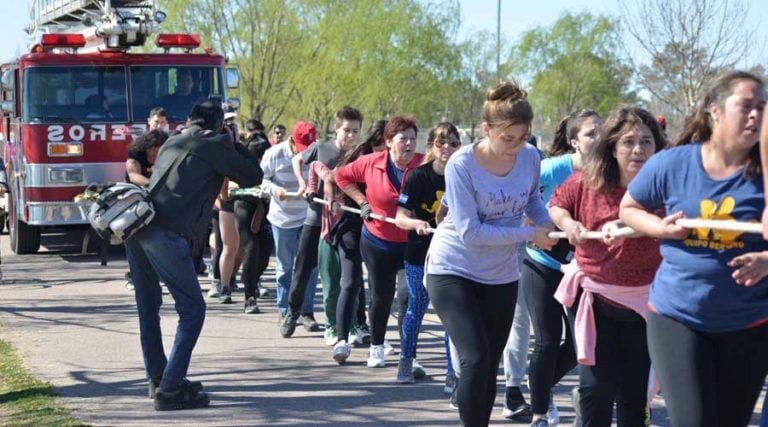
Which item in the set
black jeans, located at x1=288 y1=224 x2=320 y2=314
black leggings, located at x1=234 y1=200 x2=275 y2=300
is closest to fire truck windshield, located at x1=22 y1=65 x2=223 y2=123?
black leggings, located at x1=234 y1=200 x2=275 y2=300

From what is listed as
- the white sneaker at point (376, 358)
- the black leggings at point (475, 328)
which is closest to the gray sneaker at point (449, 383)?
the white sneaker at point (376, 358)

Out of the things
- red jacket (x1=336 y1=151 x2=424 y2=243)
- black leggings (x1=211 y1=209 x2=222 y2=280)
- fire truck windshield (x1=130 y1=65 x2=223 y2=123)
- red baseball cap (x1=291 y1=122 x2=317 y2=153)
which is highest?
fire truck windshield (x1=130 y1=65 x2=223 y2=123)

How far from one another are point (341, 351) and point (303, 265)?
A: 1493mm

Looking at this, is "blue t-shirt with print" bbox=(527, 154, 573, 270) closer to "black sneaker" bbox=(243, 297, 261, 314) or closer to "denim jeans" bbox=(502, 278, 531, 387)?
"denim jeans" bbox=(502, 278, 531, 387)

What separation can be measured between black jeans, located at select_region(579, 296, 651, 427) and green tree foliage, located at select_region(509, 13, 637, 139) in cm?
6978

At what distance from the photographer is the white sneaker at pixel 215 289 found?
43.6 feet

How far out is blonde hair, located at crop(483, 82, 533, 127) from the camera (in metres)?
6.06

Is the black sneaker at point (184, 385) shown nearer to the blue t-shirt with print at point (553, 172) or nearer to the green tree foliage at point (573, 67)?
the blue t-shirt with print at point (553, 172)

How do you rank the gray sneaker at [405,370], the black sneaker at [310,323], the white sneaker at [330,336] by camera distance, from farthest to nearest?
1. the black sneaker at [310,323]
2. the white sneaker at [330,336]
3. the gray sneaker at [405,370]

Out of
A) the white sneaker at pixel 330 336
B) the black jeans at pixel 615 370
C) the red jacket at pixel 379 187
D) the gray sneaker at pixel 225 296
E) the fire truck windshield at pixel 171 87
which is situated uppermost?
the fire truck windshield at pixel 171 87

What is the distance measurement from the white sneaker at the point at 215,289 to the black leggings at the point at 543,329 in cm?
660

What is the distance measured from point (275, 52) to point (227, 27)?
8.87 ft

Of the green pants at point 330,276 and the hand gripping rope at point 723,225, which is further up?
the hand gripping rope at point 723,225

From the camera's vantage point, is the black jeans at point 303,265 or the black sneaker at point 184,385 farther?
the black jeans at point 303,265
